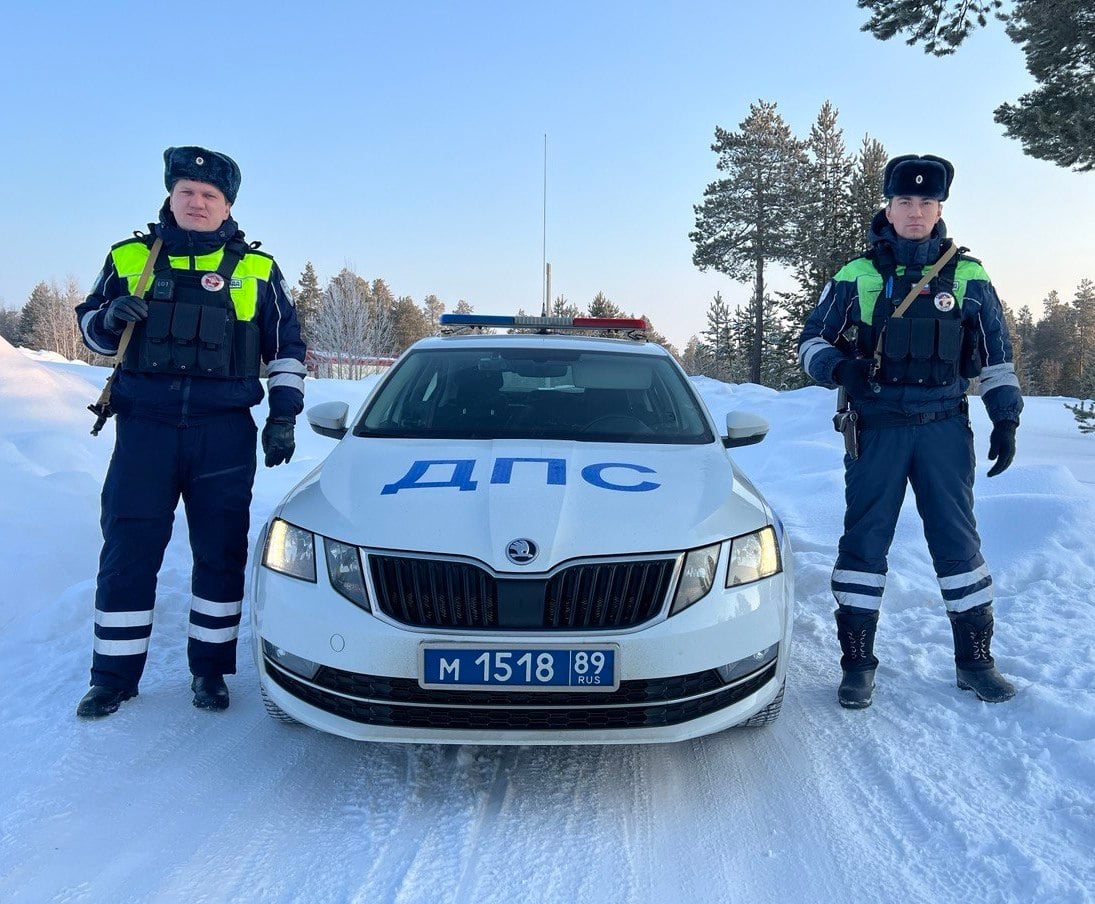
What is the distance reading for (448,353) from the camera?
3.91m

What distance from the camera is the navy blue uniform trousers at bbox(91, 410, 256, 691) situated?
116 inches

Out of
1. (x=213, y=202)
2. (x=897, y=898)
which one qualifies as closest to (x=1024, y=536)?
(x=897, y=898)

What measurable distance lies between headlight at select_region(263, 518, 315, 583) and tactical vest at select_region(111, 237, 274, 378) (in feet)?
2.69

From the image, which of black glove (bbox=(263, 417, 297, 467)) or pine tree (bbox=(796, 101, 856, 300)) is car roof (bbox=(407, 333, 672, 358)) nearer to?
black glove (bbox=(263, 417, 297, 467))

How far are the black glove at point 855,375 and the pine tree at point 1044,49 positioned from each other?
8.37 meters

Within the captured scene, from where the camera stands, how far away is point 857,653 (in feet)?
10.1

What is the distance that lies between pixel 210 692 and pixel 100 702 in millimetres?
361

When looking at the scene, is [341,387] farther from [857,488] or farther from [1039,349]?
[1039,349]

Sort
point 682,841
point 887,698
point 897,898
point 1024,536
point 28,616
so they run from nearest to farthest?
point 897,898, point 682,841, point 887,698, point 28,616, point 1024,536

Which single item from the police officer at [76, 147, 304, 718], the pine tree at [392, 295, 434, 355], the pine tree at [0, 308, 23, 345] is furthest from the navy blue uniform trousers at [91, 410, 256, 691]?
the pine tree at [0, 308, 23, 345]

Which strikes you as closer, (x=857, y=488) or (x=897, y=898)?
(x=897, y=898)

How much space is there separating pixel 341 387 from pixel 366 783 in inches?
666

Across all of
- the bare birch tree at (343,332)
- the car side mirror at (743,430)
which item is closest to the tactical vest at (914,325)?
the car side mirror at (743,430)

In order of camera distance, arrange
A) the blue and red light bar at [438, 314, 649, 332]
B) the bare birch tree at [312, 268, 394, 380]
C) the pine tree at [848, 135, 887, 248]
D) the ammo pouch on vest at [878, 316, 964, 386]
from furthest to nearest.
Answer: the bare birch tree at [312, 268, 394, 380] < the pine tree at [848, 135, 887, 248] < the blue and red light bar at [438, 314, 649, 332] < the ammo pouch on vest at [878, 316, 964, 386]
